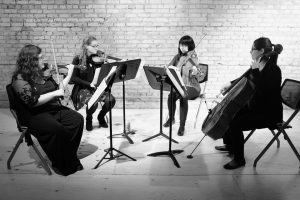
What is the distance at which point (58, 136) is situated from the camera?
326 cm

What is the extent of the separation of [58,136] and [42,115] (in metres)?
0.31

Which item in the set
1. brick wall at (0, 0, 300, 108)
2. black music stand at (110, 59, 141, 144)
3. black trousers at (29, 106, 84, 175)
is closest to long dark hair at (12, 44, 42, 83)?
black trousers at (29, 106, 84, 175)

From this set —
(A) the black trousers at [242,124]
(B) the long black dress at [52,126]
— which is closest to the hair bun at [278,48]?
(A) the black trousers at [242,124]

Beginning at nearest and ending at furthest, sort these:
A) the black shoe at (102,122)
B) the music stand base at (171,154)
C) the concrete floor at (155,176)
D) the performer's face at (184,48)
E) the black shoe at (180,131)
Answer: the concrete floor at (155,176)
the music stand base at (171,154)
the black shoe at (180,131)
the performer's face at (184,48)
the black shoe at (102,122)

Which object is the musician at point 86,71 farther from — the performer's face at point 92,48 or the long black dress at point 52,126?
the long black dress at point 52,126

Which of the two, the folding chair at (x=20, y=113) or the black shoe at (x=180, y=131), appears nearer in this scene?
the folding chair at (x=20, y=113)

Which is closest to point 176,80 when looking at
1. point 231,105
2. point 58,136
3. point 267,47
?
point 231,105

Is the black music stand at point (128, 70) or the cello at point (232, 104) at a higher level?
the black music stand at point (128, 70)

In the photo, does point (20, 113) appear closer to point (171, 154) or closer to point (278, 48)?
point (171, 154)

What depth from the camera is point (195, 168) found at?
3529 millimetres

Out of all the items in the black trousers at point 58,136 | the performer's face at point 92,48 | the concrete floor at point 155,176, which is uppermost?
the performer's face at point 92,48

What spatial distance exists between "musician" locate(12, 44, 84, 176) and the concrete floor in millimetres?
189

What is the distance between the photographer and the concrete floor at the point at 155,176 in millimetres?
2973

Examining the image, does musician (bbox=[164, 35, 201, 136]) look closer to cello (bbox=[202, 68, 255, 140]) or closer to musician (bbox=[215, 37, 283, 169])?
musician (bbox=[215, 37, 283, 169])
